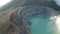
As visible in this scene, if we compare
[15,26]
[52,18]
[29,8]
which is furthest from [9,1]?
[52,18]

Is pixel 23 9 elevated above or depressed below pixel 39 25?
above

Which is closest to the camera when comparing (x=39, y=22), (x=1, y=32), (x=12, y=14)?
(x=1, y=32)

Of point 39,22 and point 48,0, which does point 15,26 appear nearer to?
point 39,22

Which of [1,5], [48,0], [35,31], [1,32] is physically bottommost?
[1,32]

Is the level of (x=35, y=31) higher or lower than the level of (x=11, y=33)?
higher

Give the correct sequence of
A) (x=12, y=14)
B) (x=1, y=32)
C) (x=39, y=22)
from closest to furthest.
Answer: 1. (x=1, y=32)
2. (x=12, y=14)
3. (x=39, y=22)

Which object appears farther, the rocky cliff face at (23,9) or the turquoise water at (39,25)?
the turquoise water at (39,25)

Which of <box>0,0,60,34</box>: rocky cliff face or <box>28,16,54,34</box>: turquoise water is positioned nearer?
<box>0,0,60,34</box>: rocky cliff face

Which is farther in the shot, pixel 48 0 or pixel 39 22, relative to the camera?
pixel 48 0
